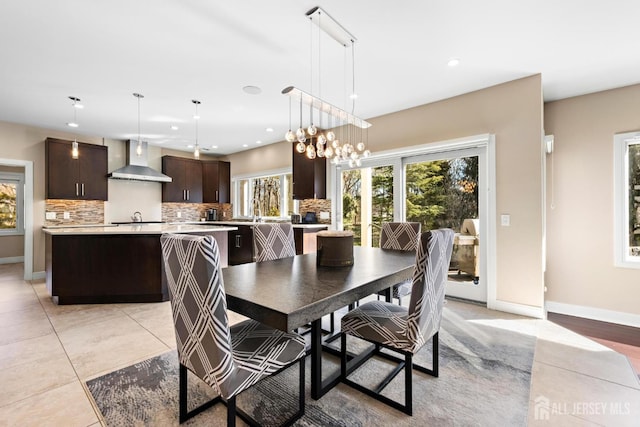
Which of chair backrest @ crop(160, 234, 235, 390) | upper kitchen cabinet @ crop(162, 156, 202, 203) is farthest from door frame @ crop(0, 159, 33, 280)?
chair backrest @ crop(160, 234, 235, 390)

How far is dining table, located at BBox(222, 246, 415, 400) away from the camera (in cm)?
120

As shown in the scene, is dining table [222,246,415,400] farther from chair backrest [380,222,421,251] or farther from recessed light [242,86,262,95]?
recessed light [242,86,262,95]

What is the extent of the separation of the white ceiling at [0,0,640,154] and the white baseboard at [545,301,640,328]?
2.52 m

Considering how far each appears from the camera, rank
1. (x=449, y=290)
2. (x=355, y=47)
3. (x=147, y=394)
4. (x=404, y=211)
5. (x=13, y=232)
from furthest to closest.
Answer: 1. (x=13, y=232)
2. (x=404, y=211)
3. (x=449, y=290)
4. (x=355, y=47)
5. (x=147, y=394)

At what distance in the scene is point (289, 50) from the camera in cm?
266

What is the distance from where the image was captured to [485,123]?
11.3ft

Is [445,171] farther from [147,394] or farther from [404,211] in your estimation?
[147,394]

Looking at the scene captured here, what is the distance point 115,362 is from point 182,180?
5.08 m

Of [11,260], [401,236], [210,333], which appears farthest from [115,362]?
[11,260]

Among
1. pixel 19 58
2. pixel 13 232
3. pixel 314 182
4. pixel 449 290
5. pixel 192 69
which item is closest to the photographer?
pixel 19 58

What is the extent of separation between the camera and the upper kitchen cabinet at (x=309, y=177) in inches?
198

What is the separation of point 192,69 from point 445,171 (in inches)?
129

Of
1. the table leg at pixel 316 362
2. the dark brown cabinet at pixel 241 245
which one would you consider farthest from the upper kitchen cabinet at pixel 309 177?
the table leg at pixel 316 362

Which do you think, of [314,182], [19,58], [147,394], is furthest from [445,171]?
Result: [19,58]
